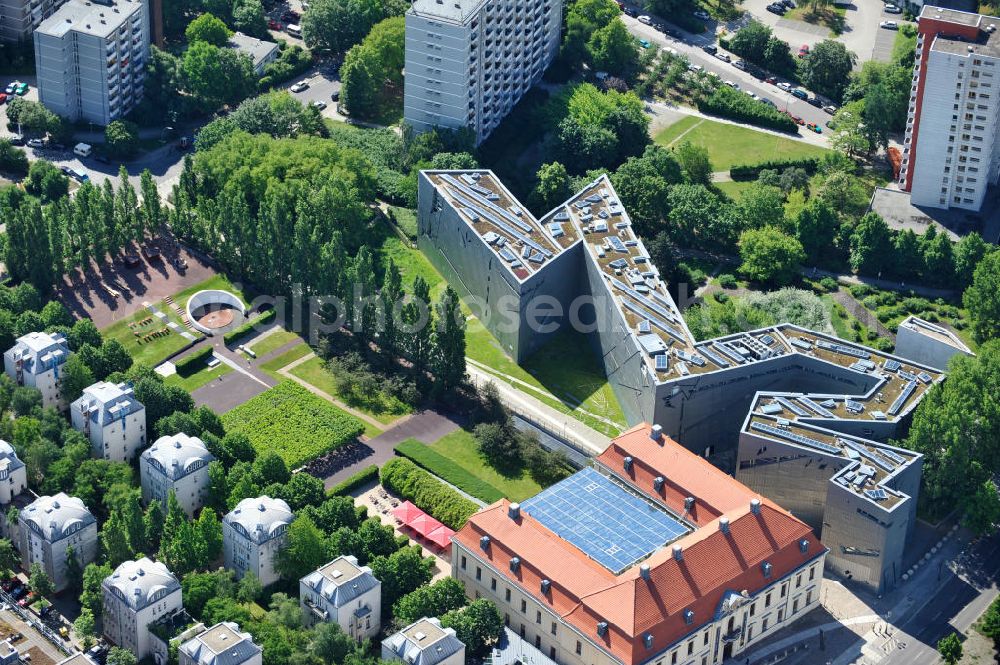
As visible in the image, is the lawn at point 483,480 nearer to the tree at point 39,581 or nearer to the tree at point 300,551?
the tree at point 300,551

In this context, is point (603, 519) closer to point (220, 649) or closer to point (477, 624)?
point (477, 624)

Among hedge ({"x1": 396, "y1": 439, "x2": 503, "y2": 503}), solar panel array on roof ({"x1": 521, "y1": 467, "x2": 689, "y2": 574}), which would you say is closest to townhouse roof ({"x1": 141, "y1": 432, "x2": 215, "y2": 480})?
hedge ({"x1": 396, "y1": 439, "x2": 503, "y2": 503})

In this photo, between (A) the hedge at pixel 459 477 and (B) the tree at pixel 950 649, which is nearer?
(B) the tree at pixel 950 649

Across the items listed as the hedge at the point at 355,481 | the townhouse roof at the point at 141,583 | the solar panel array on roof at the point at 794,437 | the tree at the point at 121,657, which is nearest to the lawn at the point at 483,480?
the hedge at the point at 355,481

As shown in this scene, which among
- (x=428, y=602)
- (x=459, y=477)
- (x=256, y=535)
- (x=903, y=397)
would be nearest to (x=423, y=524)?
(x=459, y=477)

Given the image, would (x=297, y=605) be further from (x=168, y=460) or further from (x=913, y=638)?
→ (x=913, y=638)

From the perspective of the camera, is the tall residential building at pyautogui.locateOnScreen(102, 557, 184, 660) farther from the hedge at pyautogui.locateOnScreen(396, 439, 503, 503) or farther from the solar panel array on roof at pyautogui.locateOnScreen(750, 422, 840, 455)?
the solar panel array on roof at pyautogui.locateOnScreen(750, 422, 840, 455)
